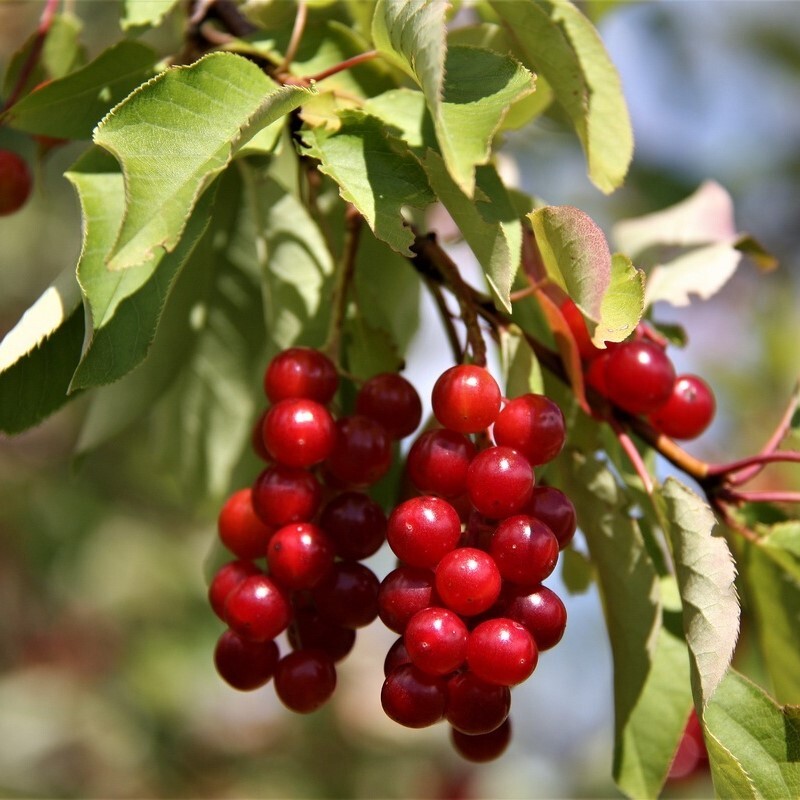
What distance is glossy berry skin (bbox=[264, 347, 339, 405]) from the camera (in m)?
0.99

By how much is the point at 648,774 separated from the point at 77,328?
800 mm

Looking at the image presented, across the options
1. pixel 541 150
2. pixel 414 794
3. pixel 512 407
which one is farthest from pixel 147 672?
pixel 512 407

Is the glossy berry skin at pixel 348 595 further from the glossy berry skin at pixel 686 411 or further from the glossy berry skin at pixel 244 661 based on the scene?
the glossy berry skin at pixel 686 411

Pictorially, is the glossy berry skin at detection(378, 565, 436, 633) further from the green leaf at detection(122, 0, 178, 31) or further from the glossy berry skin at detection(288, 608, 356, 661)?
the green leaf at detection(122, 0, 178, 31)

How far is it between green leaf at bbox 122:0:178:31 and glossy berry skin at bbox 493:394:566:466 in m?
0.54

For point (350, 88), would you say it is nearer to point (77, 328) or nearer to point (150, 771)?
point (77, 328)

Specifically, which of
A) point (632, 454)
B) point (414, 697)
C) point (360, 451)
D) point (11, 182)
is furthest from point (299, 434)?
point (11, 182)

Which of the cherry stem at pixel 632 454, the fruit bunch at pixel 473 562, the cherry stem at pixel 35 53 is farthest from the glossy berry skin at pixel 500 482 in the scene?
the cherry stem at pixel 35 53

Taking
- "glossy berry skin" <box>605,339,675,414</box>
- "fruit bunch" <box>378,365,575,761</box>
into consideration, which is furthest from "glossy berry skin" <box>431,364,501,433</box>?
"glossy berry skin" <box>605,339,675,414</box>

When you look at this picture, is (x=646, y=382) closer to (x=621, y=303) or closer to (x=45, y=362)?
(x=621, y=303)

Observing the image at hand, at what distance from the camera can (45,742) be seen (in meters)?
3.37

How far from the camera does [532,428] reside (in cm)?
90

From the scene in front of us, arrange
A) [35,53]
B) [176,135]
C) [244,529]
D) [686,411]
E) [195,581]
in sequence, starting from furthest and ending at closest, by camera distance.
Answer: [195,581] < [35,53] < [686,411] < [244,529] < [176,135]

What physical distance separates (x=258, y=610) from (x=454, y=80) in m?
0.53
